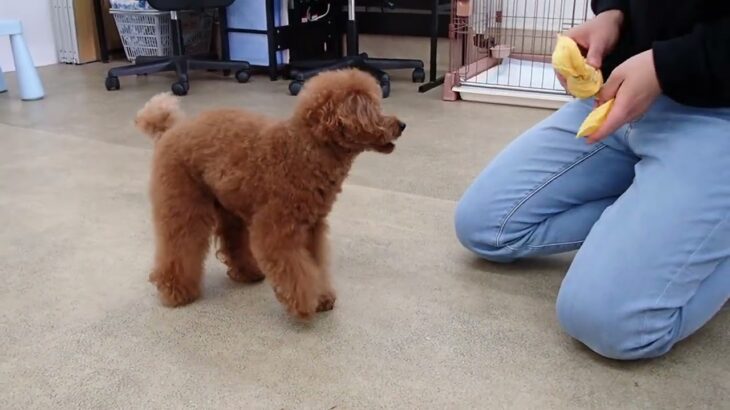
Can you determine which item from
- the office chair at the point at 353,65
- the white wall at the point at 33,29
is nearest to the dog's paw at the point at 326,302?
the office chair at the point at 353,65

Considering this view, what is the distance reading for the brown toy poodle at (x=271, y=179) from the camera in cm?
117

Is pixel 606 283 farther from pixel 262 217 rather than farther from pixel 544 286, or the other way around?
pixel 262 217

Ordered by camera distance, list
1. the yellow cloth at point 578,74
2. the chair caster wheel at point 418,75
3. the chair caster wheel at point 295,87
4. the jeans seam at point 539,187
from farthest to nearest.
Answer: the chair caster wheel at point 418,75 → the chair caster wheel at point 295,87 → the jeans seam at point 539,187 → the yellow cloth at point 578,74

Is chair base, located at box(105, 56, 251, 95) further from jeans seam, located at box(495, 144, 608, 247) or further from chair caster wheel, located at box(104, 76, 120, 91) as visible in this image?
jeans seam, located at box(495, 144, 608, 247)

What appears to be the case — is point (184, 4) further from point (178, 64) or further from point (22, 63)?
point (22, 63)

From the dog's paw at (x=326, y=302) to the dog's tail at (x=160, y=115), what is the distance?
463mm

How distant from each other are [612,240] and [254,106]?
6.82 ft

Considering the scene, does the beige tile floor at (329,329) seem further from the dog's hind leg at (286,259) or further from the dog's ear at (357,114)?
the dog's ear at (357,114)

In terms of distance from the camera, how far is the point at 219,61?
11.4ft

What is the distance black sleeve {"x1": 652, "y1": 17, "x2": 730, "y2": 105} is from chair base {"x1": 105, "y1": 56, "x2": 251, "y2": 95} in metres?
2.50

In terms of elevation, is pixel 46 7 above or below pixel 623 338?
above

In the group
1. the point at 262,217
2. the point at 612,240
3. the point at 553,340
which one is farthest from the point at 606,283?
the point at 262,217

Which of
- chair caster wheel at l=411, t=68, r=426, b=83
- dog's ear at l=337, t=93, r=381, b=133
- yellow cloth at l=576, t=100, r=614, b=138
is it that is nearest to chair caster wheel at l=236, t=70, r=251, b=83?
chair caster wheel at l=411, t=68, r=426, b=83

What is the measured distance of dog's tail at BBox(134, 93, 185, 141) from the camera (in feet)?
4.58
